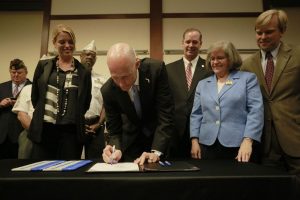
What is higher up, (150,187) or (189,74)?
(189,74)

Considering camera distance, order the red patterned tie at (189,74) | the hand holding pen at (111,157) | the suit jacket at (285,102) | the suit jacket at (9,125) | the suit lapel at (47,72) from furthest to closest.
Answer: the suit jacket at (9,125) → the red patterned tie at (189,74) → the suit lapel at (47,72) → the suit jacket at (285,102) → the hand holding pen at (111,157)

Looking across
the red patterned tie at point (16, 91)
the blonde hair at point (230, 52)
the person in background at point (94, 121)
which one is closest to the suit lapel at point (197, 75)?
the blonde hair at point (230, 52)

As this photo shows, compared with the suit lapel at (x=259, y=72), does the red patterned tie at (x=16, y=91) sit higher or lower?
higher

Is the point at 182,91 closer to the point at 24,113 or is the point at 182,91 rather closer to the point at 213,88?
the point at 213,88

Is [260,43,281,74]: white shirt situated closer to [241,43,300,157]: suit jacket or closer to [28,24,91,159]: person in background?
[241,43,300,157]: suit jacket

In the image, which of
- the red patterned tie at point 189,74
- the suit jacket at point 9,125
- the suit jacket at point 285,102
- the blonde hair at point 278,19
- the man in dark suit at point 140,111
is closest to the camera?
the man in dark suit at point 140,111

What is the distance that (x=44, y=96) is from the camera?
187 cm

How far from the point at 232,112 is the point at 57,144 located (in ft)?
3.40

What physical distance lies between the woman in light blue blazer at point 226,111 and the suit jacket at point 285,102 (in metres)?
0.16

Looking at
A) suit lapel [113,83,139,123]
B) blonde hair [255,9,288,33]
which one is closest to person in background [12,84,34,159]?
suit lapel [113,83,139,123]

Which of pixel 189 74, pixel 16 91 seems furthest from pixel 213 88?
pixel 16 91

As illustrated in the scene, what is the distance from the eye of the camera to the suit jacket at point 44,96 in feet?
5.85

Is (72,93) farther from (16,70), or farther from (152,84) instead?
→ (16,70)

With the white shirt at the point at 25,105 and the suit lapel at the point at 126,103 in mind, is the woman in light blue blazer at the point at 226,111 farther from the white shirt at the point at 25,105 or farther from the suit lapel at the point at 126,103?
the white shirt at the point at 25,105
